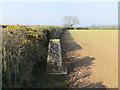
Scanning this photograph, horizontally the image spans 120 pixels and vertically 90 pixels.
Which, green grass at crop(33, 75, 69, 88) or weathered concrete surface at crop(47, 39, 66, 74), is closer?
green grass at crop(33, 75, 69, 88)

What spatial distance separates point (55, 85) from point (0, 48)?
256 centimetres

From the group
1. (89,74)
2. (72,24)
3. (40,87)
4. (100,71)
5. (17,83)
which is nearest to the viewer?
(17,83)

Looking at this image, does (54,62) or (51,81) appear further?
(54,62)

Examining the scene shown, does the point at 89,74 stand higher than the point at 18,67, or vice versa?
the point at 18,67

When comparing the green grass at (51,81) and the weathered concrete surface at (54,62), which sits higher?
the weathered concrete surface at (54,62)

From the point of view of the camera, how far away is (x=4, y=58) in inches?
117

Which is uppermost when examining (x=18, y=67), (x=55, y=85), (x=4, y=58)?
(x=4, y=58)

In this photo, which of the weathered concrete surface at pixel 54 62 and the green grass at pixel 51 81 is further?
the weathered concrete surface at pixel 54 62

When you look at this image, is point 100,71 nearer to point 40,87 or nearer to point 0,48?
point 40,87

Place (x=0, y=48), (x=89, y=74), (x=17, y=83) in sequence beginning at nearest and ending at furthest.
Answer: (x=0, y=48)
(x=17, y=83)
(x=89, y=74)

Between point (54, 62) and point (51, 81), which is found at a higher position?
point (54, 62)

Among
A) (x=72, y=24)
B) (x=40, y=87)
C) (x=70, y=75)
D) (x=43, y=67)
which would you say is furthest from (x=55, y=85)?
(x=72, y=24)

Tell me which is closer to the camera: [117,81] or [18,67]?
[18,67]

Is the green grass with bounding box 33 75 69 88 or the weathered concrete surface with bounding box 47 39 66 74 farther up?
the weathered concrete surface with bounding box 47 39 66 74
